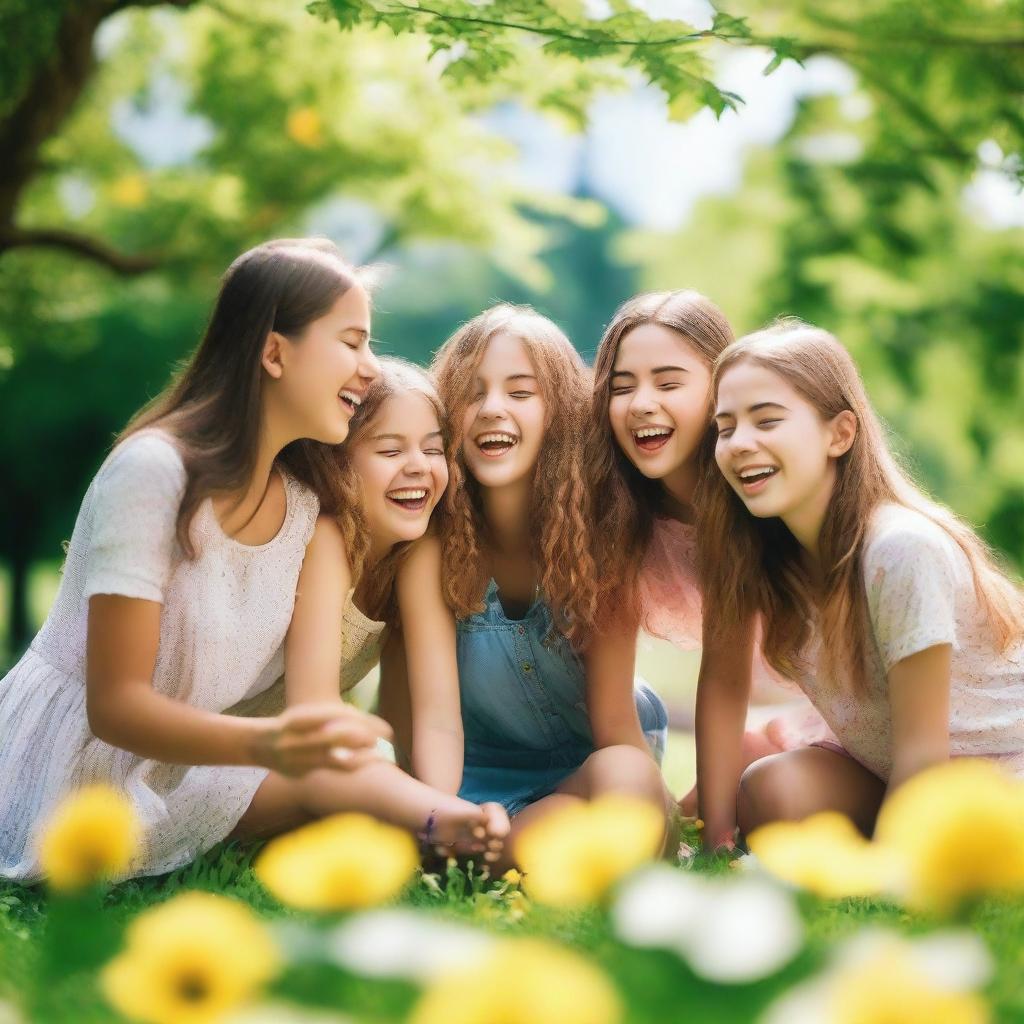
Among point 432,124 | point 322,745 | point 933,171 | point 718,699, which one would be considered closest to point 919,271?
point 933,171

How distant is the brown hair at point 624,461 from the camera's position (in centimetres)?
331

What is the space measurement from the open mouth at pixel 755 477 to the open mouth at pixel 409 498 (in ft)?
2.59

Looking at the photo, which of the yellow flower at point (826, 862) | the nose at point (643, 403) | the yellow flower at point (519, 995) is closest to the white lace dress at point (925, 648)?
the nose at point (643, 403)

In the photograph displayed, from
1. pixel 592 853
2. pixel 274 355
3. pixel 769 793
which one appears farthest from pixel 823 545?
pixel 592 853

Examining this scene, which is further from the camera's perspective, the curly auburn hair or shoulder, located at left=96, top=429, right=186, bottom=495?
the curly auburn hair

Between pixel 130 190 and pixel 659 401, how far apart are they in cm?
672

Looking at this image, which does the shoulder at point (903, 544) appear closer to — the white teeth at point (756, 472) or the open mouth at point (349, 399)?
the white teeth at point (756, 472)

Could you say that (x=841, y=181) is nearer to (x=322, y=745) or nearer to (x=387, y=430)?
(x=387, y=430)

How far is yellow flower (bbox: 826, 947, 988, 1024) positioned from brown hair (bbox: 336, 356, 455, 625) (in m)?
2.20

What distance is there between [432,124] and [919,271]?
13.6 feet

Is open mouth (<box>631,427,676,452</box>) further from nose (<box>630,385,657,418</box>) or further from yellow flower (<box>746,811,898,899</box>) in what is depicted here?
yellow flower (<box>746,811,898,899</box>)

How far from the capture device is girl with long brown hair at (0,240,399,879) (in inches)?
104

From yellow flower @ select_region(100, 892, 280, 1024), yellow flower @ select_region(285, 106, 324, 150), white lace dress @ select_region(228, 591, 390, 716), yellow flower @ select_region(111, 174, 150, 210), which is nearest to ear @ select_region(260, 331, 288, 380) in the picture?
white lace dress @ select_region(228, 591, 390, 716)

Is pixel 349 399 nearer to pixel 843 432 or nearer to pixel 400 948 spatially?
pixel 843 432
